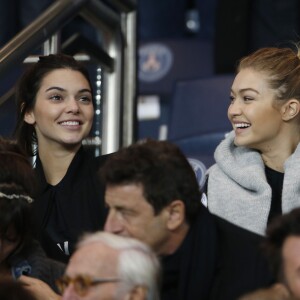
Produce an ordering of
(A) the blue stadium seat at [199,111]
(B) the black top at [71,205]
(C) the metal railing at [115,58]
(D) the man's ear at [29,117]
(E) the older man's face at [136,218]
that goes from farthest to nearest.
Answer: (A) the blue stadium seat at [199,111] < (C) the metal railing at [115,58] < (D) the man's ear at [29,117] < (B) the black top at [71,205] < (E) the older man's face at [136,218]

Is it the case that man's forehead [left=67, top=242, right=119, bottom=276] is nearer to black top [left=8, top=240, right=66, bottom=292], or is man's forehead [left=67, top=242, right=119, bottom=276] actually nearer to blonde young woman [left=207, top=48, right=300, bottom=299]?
black top [left=8, top=240, right=66, bottom=292]

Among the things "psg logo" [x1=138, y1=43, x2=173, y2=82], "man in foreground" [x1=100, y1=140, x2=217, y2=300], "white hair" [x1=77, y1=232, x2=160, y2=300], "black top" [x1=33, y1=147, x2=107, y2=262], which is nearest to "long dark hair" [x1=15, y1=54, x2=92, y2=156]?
"black top" [x1=33, y1=147, x2=107, y2=262]

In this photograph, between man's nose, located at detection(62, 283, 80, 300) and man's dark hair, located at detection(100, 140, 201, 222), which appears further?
man's dark hair, located at detection(100, 140, 201, 222)

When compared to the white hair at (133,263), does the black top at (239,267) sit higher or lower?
lower

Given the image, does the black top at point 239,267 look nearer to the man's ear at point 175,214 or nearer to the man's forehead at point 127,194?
the man's ear at point 175,214

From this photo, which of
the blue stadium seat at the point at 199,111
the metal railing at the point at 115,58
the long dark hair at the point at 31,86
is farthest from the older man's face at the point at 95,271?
the blue stadium seat at the point at 199,111

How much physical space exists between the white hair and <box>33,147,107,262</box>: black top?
39.0 inches

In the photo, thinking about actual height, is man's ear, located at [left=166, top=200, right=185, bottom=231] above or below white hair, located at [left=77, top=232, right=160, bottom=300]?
above

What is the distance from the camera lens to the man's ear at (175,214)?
3383 millimetres

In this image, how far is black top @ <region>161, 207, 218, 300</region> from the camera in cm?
340

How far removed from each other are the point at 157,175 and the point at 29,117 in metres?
1.26

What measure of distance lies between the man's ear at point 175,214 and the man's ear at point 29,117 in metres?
1.27

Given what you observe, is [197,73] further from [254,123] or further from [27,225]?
[27,225]

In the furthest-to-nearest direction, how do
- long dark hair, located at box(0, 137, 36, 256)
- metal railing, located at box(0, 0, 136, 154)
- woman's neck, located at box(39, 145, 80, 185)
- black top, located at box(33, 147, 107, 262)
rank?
metal railing, located at box(0, 0, 136, 154)
woman's neck, located at box(39, 145, 80, 185)
black top, located at box(33, 147, 107, 262)
long dark hair, located at box(0, 137, 36, 256)
